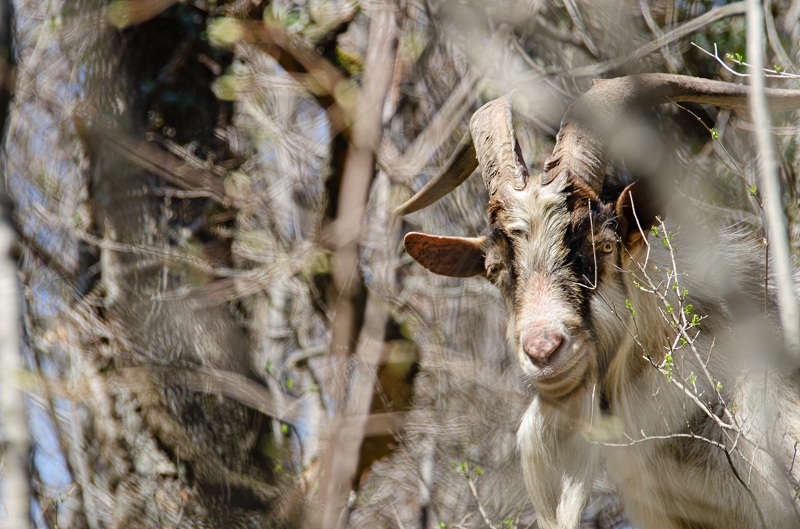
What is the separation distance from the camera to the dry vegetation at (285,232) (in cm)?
752

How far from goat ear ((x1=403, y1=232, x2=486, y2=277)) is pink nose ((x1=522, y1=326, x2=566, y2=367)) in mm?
1025

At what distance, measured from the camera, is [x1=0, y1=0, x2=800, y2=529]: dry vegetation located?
752 centimetres

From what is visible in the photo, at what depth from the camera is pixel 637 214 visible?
15.2 feet

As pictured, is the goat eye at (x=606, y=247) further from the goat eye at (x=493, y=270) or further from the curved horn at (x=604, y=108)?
the goat eye at (x=493, y=270)

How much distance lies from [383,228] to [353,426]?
2.32 m

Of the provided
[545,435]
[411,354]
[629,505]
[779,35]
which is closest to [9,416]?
[545,435]

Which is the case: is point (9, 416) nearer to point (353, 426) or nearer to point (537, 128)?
point (353, 426)

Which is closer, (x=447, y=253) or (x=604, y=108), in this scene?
(x=604, y=108)

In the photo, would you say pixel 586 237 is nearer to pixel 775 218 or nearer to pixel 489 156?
pixel 489 156

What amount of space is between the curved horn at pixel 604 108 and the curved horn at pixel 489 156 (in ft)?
0.58

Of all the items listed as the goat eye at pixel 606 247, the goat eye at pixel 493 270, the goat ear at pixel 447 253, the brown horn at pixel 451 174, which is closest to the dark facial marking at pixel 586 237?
the goat eye at pixel 606 247

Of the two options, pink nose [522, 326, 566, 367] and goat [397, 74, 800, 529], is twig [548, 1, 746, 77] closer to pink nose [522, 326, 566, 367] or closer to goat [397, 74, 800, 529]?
goat [397, 74, 800, 529]

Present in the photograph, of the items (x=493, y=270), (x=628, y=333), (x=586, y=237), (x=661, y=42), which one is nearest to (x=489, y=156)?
(x=493, y=270)

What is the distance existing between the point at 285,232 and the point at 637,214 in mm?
5585
